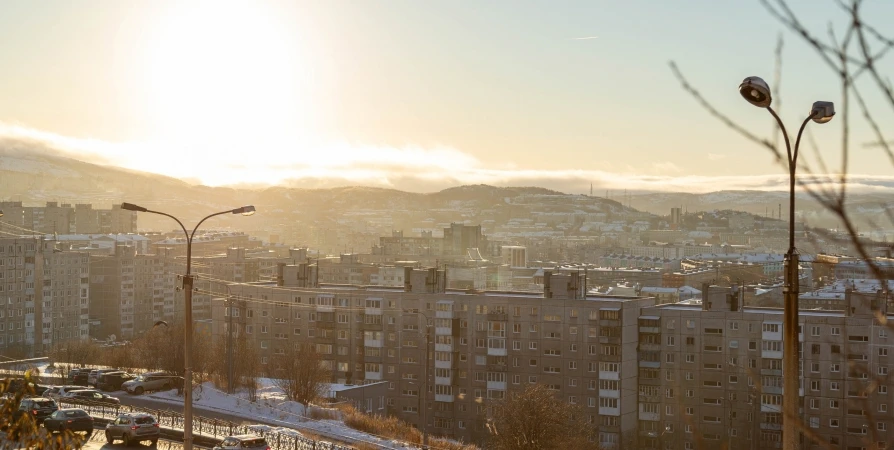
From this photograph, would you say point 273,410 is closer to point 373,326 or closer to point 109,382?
point 109,382

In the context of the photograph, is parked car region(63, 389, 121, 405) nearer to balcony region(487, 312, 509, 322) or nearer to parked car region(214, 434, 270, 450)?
parked car region(214, 434, 270, 450)

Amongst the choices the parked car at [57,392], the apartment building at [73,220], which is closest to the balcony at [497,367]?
the parked car at [57,392]

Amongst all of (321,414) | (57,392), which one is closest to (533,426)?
(321,414)

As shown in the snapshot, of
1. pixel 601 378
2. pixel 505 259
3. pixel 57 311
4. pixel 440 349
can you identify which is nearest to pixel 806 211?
pixel 601 378

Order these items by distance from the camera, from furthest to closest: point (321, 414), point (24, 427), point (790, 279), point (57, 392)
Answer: point (321, 414), point (57, 392), point (24, 427), point (790, 279)

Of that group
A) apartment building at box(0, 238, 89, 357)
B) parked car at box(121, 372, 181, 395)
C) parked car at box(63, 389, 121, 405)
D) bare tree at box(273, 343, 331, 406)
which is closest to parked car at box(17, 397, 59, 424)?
parked car at box(63, 389, 121, 405)

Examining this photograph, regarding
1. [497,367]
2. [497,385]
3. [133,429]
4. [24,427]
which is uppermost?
[24,427]
